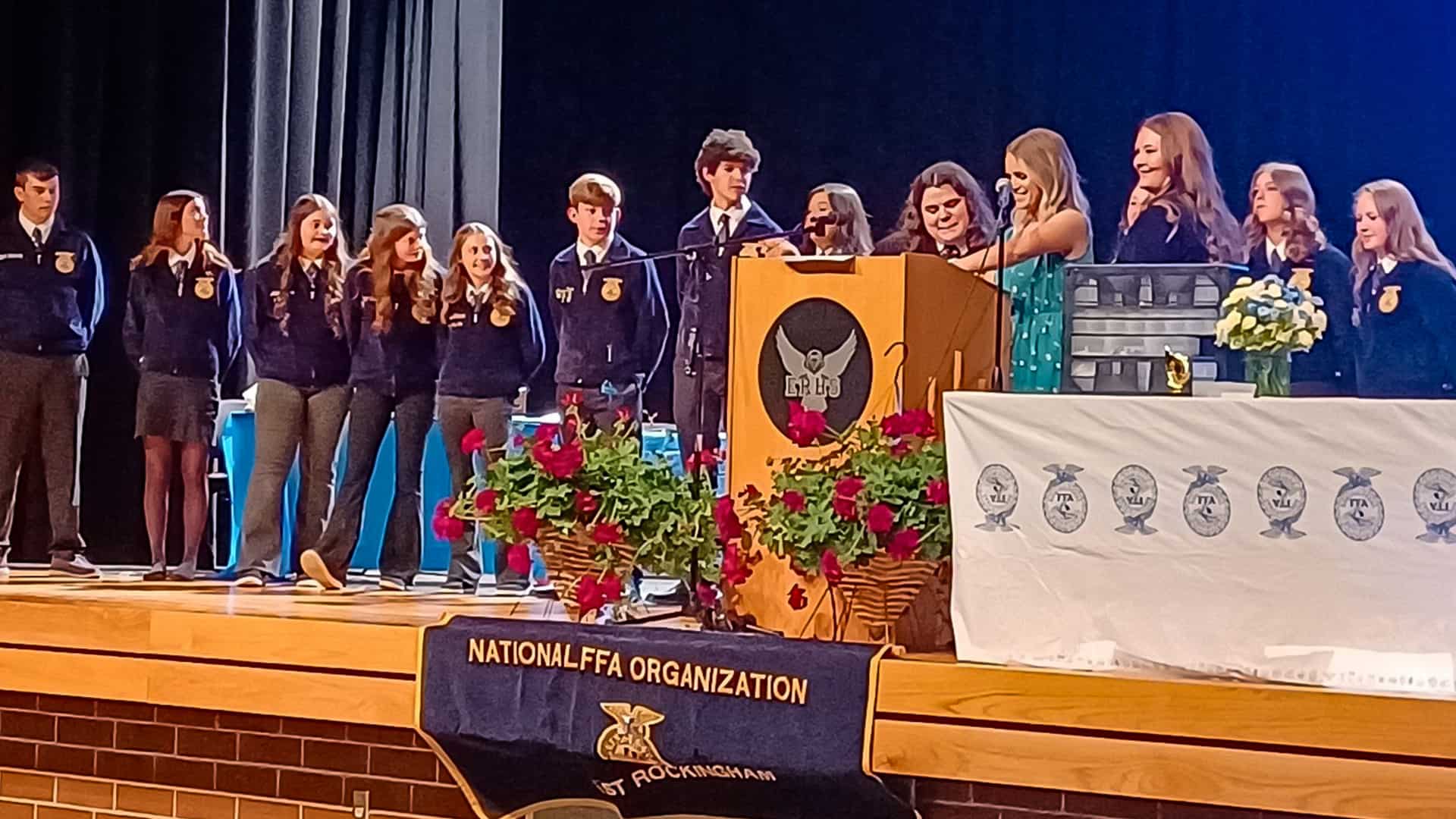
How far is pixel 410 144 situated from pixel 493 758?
254 cm

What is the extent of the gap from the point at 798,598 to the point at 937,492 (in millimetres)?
368

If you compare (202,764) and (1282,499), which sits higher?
(1282,499)

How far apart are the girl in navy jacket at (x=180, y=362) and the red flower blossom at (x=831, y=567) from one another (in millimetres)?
2495

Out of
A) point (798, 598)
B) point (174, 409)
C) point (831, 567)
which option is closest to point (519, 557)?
point (798, 598)

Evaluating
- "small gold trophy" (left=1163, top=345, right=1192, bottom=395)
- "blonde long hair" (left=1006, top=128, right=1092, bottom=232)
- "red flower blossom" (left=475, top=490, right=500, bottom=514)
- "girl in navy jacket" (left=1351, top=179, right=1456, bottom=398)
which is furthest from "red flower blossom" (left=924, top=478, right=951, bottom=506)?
"girl in navy jacket" (left=1351, top=179, right=1456, bottom=398)

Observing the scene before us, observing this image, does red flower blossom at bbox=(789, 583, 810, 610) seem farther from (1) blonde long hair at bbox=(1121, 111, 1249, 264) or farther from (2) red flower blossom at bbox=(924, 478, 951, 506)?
(1) blonde long hair at bbox=(1121, 111, 1249, 264)

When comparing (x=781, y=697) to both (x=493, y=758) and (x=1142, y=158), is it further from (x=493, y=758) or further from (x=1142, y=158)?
(x=1142, y=158)

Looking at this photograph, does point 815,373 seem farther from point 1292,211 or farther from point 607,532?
point 1292,211

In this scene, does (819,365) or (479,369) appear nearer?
(819,365)

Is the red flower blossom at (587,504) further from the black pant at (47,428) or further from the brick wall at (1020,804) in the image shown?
the black pant at (47,428)

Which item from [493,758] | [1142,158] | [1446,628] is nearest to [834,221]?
[1142,158]

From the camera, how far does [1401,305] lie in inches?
183

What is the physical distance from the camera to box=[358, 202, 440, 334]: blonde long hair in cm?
500

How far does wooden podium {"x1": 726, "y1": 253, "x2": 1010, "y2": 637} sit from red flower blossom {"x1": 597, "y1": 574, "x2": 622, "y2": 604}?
0.26 metres
